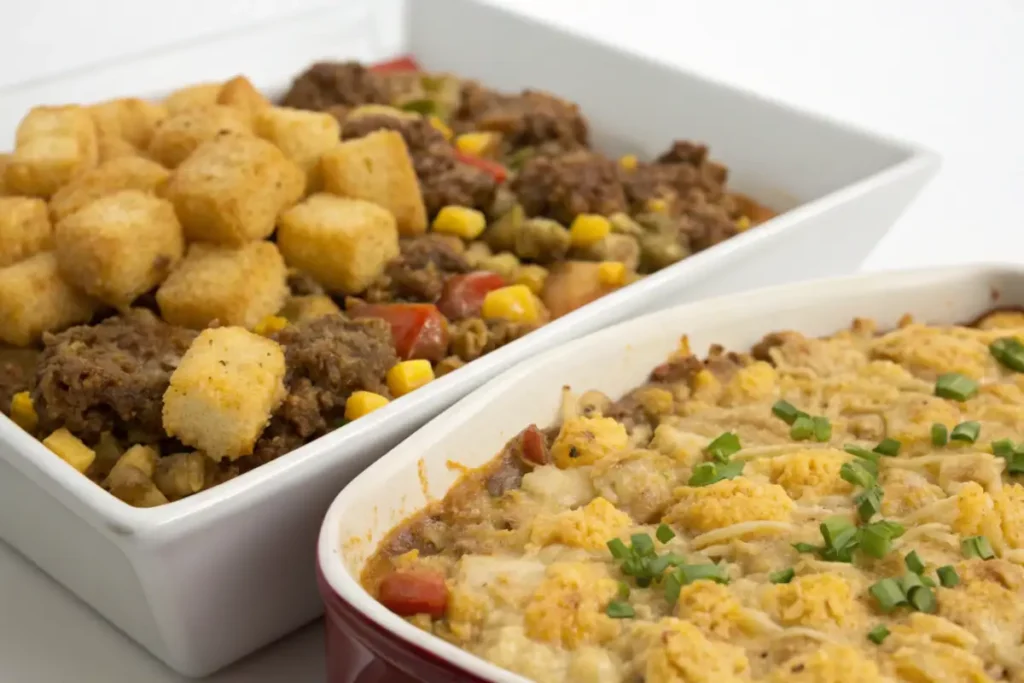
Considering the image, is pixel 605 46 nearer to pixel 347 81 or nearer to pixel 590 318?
pixel 347 81

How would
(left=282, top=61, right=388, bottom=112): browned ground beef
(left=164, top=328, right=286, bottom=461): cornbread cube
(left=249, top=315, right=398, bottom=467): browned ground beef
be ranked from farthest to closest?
1. (left=282, top=61, right=388, bottom=112): browned ground beef
2. (left=249, top=315, right=398, bottom=467): browned ground beef
3. (left=164, top=328, right=286, bottom=461): cornbread cube

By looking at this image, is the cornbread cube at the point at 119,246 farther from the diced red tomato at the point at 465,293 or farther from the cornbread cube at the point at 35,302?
the diced red tomato at the point at 465,293

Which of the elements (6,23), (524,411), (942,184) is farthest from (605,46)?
(6,23)

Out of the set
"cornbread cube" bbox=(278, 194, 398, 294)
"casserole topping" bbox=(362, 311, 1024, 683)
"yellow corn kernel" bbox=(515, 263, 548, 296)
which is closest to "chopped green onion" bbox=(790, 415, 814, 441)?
"casserole topping" bbox=(362, 311, 1024, 683)

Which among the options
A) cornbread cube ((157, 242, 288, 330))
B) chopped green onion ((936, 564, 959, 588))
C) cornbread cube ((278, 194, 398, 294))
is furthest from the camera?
cornbread cube ((278, 194, 398, 294))

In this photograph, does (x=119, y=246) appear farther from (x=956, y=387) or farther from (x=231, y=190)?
(x=956, y=387)

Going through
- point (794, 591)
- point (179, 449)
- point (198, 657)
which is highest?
point (794, 591)

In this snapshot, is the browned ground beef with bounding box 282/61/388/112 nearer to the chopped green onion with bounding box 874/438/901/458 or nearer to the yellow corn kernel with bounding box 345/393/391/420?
the yellow corn kernel with bounding box 345/393/391/420
